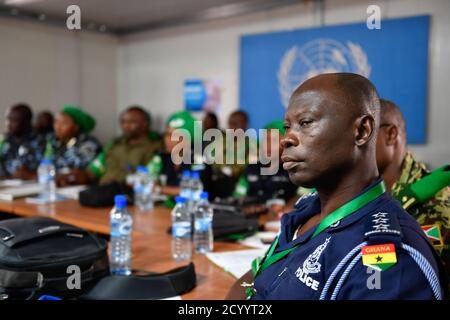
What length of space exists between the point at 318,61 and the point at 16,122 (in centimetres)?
338

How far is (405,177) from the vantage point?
1.54m

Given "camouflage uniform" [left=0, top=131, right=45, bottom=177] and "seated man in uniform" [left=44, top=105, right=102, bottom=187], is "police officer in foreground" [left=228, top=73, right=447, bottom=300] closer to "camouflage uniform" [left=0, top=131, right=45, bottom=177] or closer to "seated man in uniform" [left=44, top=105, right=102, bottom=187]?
"seated man in uniform" [left=44, top=105, right=102, bottom=187]

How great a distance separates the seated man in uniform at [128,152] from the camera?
3.90 m

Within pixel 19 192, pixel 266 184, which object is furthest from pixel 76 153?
pixel 266 184

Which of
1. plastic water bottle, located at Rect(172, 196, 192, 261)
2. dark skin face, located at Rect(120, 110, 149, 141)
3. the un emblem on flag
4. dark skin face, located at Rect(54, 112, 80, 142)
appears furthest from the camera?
the un emblem on flag

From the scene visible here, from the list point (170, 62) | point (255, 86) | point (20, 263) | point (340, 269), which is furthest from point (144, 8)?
point (340, 269)

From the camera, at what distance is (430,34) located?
4.03 metres

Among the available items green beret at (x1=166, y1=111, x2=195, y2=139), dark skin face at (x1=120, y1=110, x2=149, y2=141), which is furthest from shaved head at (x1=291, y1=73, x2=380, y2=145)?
dark skin face at (x1=120, y1=110, x2=149, y2=141)

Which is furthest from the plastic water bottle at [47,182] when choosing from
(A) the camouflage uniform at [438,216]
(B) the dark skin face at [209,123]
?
(A) the camouflage uniform at [438,216]

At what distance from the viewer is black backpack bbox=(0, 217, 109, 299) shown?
1.19 metres

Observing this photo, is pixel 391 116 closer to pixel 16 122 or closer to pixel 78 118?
pixel 78 118

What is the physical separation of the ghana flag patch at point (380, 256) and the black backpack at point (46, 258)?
0.89 metres

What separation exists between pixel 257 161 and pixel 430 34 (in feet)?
7.29

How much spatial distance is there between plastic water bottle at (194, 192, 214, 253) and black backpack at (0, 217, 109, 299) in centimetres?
50
